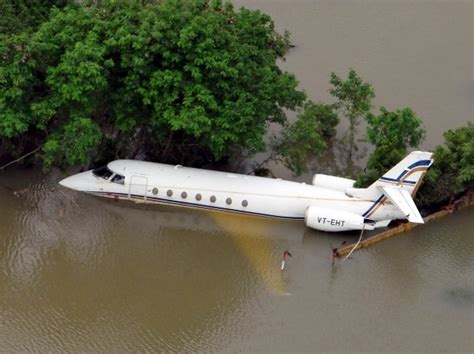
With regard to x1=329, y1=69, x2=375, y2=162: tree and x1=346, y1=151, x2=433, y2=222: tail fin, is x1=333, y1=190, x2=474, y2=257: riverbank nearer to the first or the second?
x1=346, y1=151, x2=433, y2=222: tail fin

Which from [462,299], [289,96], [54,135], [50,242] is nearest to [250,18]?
[289,96]

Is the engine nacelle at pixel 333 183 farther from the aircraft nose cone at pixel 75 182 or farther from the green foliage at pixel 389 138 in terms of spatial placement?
the aircraft nose cone at pixel 75 182

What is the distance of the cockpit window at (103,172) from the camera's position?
30.3 metres

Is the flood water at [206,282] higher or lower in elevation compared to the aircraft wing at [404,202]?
lower

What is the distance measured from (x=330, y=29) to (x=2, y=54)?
935 inches

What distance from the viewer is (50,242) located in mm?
27797

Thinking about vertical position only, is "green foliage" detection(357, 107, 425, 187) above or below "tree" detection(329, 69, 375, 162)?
below

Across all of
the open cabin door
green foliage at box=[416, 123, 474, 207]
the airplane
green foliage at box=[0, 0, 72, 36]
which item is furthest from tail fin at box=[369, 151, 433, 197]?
green foliage at box=[0, 0, 72, 36]

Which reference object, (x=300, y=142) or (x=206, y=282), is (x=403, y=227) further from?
(x=206, y=282)

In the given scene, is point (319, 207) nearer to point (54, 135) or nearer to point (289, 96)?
point (289, 96)

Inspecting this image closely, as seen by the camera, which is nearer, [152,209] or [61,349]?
[61,349]

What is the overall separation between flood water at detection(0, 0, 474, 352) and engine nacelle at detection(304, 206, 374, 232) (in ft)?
2.26

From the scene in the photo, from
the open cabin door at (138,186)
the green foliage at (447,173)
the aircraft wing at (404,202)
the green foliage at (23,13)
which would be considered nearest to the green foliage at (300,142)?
the aircraft wing at (404,202)

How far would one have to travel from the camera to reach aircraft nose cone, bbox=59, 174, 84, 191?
30.3m
